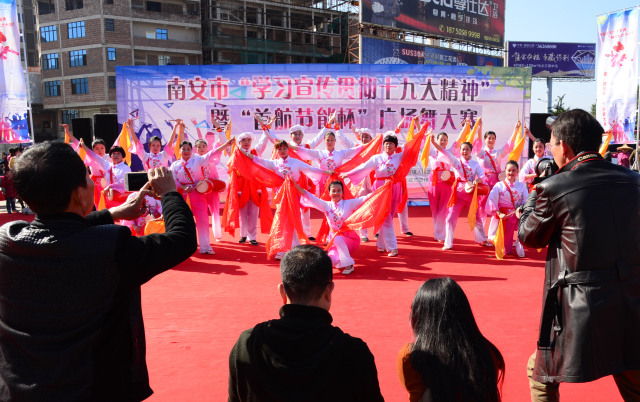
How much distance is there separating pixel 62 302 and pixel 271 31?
34.9 m

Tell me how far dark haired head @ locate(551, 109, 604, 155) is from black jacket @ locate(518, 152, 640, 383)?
49mm

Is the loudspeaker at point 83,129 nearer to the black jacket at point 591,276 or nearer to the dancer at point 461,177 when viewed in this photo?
the dancer at point 461,177

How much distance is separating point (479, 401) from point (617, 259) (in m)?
0.73

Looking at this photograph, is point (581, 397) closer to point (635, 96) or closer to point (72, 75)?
point (635, 96)

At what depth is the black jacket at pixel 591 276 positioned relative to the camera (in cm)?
171

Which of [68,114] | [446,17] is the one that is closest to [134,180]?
[446,17]

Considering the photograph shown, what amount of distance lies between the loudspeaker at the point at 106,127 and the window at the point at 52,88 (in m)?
23.7

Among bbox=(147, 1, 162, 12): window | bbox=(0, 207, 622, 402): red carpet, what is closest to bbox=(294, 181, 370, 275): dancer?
bbox=(0, 207, 622, 402): red carpet

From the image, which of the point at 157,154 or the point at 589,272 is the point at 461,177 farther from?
the point at 589,272

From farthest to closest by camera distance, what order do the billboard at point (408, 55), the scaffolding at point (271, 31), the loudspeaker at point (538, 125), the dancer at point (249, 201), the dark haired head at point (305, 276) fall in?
the scaffolding at point (271, 31) < the billboard at point (408, 55) < the loudspeaker at point (538, 125) < the dancer at point (249, 201) < the dark haired head at point (305, 276)

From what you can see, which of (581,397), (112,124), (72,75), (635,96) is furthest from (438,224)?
(72,75)

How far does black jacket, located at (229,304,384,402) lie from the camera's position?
1300mm

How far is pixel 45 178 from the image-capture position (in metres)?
1.29

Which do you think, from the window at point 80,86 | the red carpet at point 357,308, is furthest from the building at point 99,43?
the red carpet at point 357,308
